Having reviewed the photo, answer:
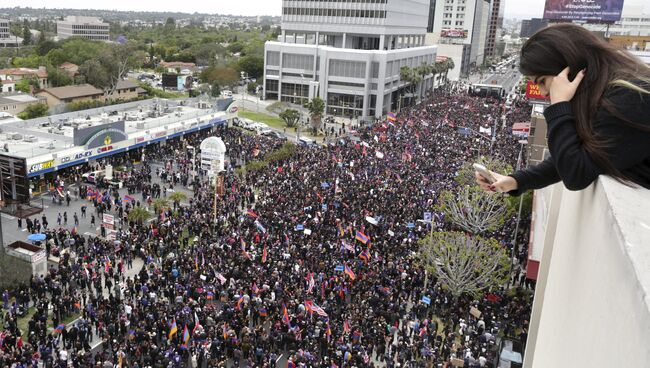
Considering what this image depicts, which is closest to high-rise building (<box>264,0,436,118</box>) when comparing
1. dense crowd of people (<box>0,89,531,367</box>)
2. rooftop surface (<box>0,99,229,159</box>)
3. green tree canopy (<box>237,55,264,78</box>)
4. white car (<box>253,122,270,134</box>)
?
white car (<box>253,122,270,134</box>)

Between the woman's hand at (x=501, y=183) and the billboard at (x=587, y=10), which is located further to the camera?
the billboard at (x=587, y=10)

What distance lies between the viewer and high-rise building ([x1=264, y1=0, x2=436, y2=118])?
70.6 meters

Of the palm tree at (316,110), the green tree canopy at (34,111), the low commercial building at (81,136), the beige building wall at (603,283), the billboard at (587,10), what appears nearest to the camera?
the beige building wall at (603,283)

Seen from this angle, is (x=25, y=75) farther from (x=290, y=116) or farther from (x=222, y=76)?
(x=290, y=116)

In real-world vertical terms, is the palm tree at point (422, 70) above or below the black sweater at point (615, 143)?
below

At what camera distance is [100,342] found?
60.8ft

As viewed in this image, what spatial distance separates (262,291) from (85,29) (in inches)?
6568

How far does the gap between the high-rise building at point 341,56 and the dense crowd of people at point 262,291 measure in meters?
37.6

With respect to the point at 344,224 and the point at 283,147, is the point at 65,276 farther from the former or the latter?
the point at 283,147

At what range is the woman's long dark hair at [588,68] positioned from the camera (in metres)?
2.62

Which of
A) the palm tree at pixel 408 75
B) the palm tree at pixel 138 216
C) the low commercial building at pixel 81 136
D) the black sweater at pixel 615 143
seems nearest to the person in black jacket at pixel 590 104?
the black sweater at pixel 615 143

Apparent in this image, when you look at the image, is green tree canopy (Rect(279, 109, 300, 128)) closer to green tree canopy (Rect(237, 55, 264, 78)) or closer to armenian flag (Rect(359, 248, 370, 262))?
armenian flag (Rect(359, 248, 370, 262))

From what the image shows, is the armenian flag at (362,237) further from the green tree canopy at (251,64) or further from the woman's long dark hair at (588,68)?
the green tree canopy at (251,64)

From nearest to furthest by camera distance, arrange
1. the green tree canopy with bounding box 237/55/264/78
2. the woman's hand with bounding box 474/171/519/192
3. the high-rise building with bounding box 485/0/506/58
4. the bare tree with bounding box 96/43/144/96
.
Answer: the woman's hand with bounding box 474/171/519/192, the bare tree with bounding box 96/43/144/96, the green tree canopy with bounding box 237/55/264/78, the high-rise building with bounding box 485/0/506/58
